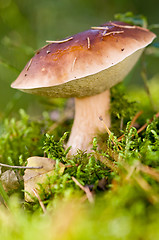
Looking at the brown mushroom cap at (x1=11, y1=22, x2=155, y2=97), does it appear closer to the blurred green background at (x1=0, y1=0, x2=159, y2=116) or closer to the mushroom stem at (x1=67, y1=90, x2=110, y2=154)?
the mushroom stem at (x1=67, y1=90, x2=110, y2=154)

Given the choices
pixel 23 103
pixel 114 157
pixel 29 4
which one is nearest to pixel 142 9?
pixel 29 4

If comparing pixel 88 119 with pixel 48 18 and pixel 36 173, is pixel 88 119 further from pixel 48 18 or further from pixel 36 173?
pixel 48 18

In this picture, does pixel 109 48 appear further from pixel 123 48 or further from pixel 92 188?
pixel 92 188

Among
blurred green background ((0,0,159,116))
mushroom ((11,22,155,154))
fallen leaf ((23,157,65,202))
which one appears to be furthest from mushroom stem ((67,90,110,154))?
blurred green background ((0,0,159,116))

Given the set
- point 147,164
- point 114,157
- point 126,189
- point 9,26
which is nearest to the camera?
point 126,189

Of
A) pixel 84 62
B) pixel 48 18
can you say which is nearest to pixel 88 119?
pixel 84 62
